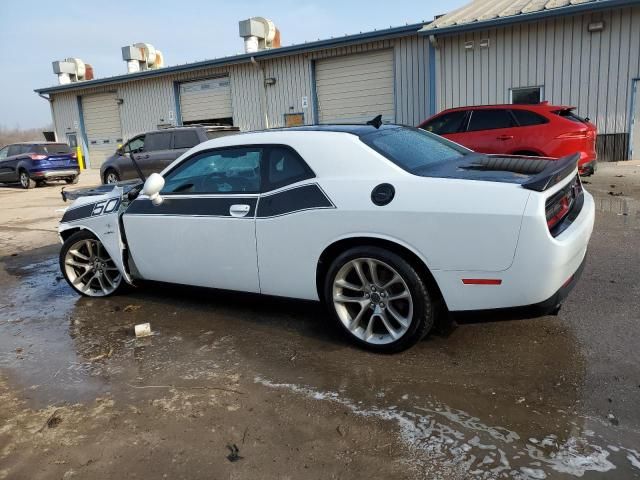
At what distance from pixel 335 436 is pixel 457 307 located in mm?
1090

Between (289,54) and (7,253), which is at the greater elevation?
(289,54)

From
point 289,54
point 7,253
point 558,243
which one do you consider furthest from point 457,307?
point 289,54

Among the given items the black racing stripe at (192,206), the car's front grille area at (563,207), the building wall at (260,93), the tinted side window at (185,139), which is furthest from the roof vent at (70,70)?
the car's front grille area at (563,207)

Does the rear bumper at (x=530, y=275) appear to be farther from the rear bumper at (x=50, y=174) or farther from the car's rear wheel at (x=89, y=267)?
→ the rear bumper at (x=50, y=174)

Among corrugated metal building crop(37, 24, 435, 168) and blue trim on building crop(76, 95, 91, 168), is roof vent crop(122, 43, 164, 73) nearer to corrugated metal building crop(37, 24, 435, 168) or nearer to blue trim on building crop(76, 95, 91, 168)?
corrugated metal building crop(37, 24, 435, 168)

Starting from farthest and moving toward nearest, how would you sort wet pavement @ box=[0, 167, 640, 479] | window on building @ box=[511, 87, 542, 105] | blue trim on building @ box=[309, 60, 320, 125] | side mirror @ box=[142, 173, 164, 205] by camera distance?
blue trim on building @ box=[309, 60, 320, 125] → window on building @ box=[511, 87, 542, 105] → side mirror @ box=[142, 173, 164, 205] → wet pavement @ box=[0, 167, 640, 479]

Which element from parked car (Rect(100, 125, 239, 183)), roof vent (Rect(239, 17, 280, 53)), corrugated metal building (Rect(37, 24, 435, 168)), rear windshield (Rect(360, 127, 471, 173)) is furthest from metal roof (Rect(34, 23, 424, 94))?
rear windshield (Rect(360, 127, 471, 173))

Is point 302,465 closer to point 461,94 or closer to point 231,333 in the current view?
point 231,333

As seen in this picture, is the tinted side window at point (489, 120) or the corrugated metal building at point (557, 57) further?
the corrugated metal building at point (557, 57)

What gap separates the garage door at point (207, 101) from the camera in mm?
22156

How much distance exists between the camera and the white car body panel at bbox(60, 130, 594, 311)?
9.78 ft

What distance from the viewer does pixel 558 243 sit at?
9.74 ft

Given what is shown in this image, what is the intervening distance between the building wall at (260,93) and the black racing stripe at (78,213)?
13564 millimetres

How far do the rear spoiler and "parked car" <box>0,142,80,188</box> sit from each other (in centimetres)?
1822
